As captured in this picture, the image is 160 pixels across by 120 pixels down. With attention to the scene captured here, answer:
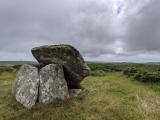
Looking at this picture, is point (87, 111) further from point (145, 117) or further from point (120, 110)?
point (145, 117)

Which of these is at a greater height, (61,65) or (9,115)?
(61,65)

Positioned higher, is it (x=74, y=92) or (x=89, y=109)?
(x=74, y=92)

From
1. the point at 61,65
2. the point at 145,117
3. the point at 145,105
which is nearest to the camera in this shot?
the point at 145,117

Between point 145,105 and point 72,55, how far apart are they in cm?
512

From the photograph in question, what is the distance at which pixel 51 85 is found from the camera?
10.1 meters

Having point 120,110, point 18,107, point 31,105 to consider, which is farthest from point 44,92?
point 120,110

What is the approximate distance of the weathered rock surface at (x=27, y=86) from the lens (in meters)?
9.77

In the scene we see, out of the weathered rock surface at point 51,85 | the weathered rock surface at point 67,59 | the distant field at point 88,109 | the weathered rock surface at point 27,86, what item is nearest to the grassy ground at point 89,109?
the distant field at point 88,109

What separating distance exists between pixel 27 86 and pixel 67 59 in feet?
9.90

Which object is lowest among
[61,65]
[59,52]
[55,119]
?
[55,119]

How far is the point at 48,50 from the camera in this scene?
446 inches

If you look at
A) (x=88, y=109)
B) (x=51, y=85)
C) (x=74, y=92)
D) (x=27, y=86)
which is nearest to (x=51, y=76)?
(x=51, y=85)

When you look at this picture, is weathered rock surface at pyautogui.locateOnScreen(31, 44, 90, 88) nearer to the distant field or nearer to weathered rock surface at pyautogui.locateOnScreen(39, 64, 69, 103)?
weathered rock surface at pyautogui.locateOnScreen(39, 64, 69, 103)

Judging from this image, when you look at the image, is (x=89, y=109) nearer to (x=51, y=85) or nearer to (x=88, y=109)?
(x=88, y=109)
